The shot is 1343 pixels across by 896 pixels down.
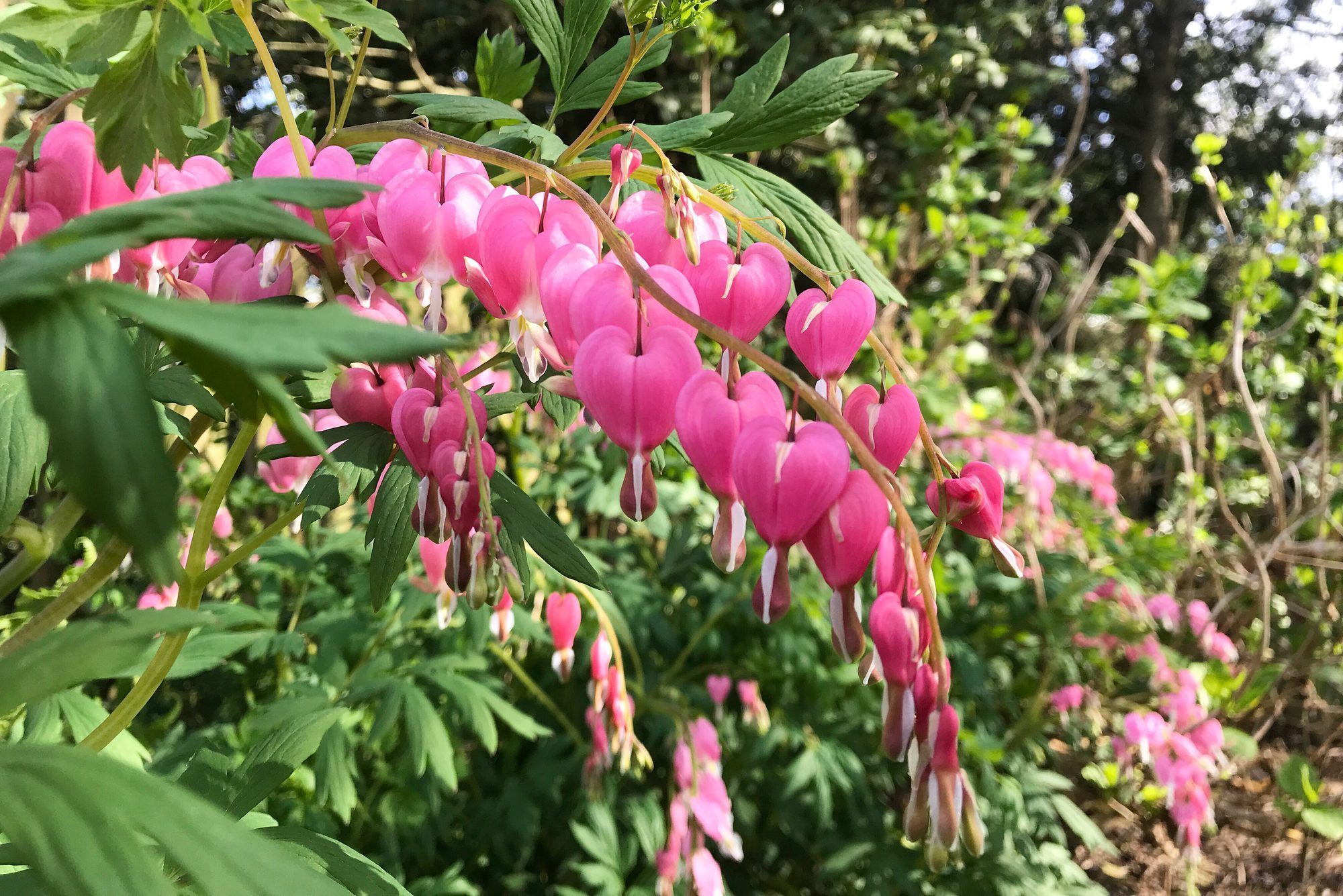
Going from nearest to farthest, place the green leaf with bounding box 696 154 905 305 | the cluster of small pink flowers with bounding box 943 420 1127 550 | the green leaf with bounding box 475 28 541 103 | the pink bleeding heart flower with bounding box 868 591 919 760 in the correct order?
the pink bleeding heart flower with bounding box 868 591 919 760, the green leaf with bounding box 696 154 905 305, the green leaf with bounding box 475 28 541 103, the cluster of small pink flowers with bounding box 943 420 1127 550

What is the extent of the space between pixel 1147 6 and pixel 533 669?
25.2ft

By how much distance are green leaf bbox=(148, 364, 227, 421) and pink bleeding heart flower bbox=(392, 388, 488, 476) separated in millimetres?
102

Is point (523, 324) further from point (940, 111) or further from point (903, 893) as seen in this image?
point (940, 111)

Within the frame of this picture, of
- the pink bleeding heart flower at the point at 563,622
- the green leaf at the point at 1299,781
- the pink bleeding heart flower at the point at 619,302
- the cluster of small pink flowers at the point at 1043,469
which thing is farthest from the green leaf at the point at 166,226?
the green leaf at the point at 1299,781

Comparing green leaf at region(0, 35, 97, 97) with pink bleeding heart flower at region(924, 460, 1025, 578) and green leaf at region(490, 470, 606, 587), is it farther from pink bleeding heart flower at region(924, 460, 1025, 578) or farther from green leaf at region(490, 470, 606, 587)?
pink bleeding heart flower at region(924, 460, 1025, 578)

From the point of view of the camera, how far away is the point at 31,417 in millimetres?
462

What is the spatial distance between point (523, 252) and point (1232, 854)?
3354 mm

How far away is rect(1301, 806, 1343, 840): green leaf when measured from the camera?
202 cm

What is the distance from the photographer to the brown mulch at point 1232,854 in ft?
8.27

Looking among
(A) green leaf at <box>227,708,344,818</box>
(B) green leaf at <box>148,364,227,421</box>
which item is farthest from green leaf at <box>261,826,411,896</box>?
(B) green leaf at <box>148,364,227,421</box>

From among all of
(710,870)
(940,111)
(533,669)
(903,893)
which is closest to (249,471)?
(533,669)

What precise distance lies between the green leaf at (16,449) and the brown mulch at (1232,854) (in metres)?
2.96

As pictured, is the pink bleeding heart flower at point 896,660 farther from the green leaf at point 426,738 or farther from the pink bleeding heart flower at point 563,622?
the green leaf at point 426,738

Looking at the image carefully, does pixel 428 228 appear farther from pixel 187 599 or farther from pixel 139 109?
pixel 187 599
